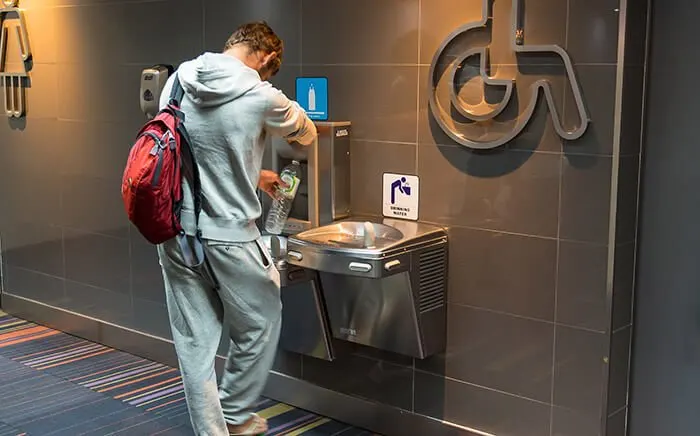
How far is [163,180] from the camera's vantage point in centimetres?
308

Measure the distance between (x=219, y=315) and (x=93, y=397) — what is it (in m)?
1.20

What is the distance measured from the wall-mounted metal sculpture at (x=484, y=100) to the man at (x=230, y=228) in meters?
0.55

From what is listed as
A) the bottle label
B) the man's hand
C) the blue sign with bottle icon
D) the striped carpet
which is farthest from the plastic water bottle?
the striped carpet

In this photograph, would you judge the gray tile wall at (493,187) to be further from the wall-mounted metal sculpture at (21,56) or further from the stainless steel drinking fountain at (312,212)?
the wall-mounted metal sculpture at (21,56)

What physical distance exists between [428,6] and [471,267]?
1.03 meters

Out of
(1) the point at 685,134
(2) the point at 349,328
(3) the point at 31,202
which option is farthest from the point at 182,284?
(3) the point at 31,202

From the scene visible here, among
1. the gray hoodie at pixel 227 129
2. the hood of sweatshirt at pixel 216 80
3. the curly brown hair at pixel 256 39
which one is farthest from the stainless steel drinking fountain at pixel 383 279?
the curly brown hair at pixel 256 39

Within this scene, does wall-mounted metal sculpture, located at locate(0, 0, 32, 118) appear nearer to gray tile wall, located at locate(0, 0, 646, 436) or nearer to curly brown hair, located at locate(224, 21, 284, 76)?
gray tile wall, located at locate(0, 0, 646, 436)

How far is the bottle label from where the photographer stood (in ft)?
12.5

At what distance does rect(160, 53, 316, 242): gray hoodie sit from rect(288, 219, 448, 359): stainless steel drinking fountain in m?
0.34

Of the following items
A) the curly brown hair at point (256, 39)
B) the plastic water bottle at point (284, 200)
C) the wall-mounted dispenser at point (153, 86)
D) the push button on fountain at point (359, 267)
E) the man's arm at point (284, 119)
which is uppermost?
the curly brown hair at point (256, 39)

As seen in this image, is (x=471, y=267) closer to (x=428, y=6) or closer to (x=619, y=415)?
(x=619, y=415)

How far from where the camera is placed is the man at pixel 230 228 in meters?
3.18

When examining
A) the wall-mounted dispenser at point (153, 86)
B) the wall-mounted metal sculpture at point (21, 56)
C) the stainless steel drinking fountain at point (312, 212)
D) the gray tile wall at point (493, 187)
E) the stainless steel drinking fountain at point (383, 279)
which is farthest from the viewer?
the wall-mounted metal sculpture at point (21, 56)
